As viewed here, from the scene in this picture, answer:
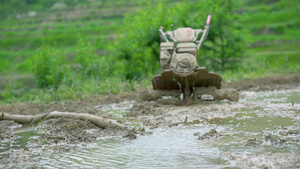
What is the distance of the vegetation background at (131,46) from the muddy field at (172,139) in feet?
17.1

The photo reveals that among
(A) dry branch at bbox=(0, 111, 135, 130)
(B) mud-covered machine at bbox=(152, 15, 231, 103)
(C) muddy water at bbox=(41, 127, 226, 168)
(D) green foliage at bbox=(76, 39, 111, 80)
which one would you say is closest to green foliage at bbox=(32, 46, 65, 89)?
(D) green foliage at bbox=(76, 39, 111, 80)

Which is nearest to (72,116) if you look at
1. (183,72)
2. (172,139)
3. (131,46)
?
(172,139)

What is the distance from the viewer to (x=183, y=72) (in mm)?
9570

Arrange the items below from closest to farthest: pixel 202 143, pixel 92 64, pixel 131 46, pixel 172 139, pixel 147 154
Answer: pixel 147 154
pixel 202 143
pixel 172 139
pixel 131 46
pixel 92 64

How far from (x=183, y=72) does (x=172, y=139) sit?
343 cm

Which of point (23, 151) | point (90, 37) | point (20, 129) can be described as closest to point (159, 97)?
point (20, 129)

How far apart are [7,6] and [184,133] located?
5890cm

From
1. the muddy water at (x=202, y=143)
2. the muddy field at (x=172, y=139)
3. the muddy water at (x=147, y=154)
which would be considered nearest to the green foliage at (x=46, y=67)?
the muddy field at (x=172, y=139)

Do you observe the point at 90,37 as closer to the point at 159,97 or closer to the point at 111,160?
the point at 159,97

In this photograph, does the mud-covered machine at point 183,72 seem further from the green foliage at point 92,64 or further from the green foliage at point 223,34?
the green foliage at point 223,34

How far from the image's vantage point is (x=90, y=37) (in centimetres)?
4353

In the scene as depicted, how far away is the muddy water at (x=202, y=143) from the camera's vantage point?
16.4ft

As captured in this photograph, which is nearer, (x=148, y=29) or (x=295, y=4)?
(x=148, y=29)

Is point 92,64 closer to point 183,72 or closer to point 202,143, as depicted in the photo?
point 183,72
